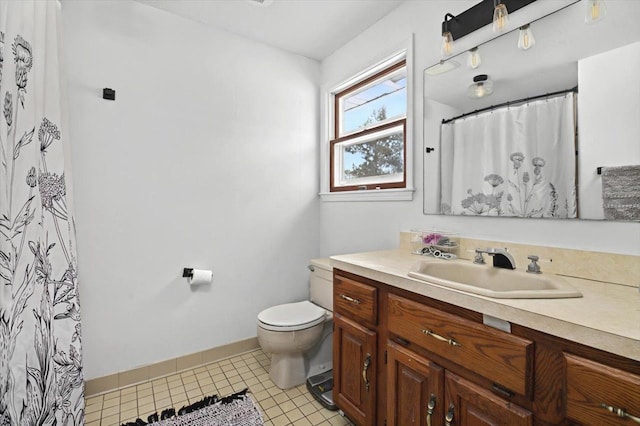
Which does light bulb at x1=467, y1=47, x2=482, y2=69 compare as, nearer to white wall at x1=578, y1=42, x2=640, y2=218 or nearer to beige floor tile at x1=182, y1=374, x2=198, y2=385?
white wall at x1=578, y1=42, x2=640, y2=218

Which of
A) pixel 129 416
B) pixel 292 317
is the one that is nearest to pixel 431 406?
pixel 292 317

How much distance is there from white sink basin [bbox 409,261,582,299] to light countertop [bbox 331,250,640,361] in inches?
0.8

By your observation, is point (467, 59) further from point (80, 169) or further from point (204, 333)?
point (204, 333)

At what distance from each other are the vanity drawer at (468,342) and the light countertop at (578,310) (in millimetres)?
61

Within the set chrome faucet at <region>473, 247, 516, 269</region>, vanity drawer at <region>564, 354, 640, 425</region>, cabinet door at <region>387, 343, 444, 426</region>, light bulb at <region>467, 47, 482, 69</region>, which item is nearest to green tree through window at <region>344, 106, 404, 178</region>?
light bulb at <region>467, 47, 482, 69</region>

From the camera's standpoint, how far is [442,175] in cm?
174

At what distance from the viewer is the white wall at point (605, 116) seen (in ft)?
3.54

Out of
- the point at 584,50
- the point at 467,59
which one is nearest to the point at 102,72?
the point at 467,59

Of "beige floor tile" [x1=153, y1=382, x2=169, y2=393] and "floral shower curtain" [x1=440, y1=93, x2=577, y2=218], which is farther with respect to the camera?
"beige floor tile" [x1=153, y1=382, x2=169, y2=393]

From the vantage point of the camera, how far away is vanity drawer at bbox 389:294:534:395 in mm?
832

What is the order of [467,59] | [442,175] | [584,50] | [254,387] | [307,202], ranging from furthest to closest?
[307,202] → [254,387] → [442,175] → [467,59] → [584,50]

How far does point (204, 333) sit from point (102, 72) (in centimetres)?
185

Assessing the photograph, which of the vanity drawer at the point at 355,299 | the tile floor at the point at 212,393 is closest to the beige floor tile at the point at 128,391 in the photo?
the tile floor at the point at 212,393

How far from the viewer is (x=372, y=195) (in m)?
2.19
